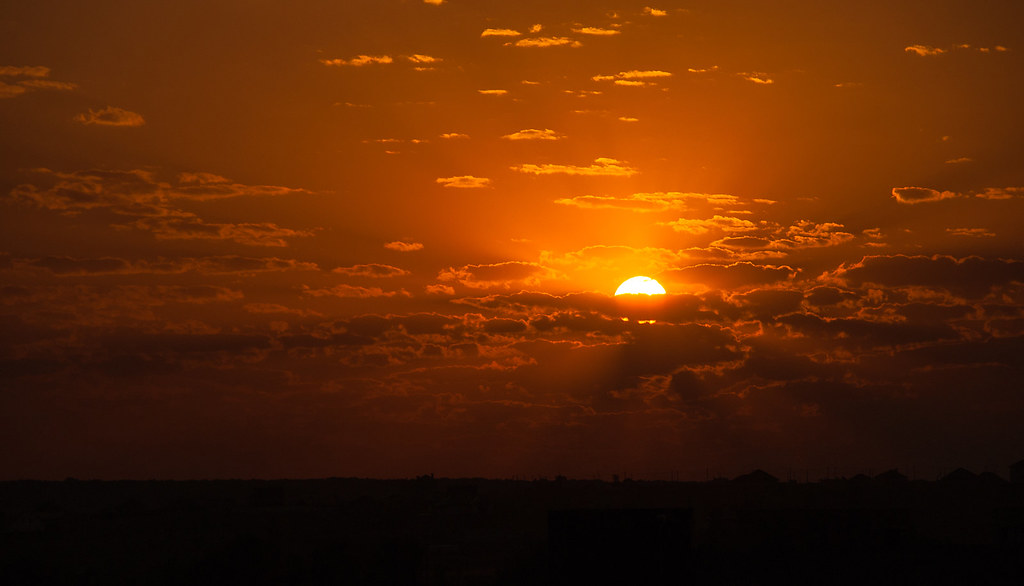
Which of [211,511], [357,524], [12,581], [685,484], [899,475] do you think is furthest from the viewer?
[685,484]

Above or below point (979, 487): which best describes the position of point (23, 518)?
below

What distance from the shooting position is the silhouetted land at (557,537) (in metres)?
47.5

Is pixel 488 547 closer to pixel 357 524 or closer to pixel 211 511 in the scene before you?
pixel 357 524

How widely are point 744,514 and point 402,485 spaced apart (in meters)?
122

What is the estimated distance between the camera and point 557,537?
154ft

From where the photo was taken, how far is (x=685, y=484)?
182m

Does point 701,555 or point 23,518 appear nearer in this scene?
point 701,555

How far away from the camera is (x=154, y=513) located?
13650 cm

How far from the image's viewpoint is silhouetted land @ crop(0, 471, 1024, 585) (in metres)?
47.5

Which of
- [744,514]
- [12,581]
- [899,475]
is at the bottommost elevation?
[12,581]

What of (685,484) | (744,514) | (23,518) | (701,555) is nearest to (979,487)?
(685,484)

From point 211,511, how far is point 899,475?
3225 inches

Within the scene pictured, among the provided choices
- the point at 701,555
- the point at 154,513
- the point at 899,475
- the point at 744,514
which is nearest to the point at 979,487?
the point at 899,475

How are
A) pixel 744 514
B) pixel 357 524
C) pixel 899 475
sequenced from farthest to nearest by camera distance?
1. pixel 899 475
2. pixel 357 524
3. pixel 744 514
